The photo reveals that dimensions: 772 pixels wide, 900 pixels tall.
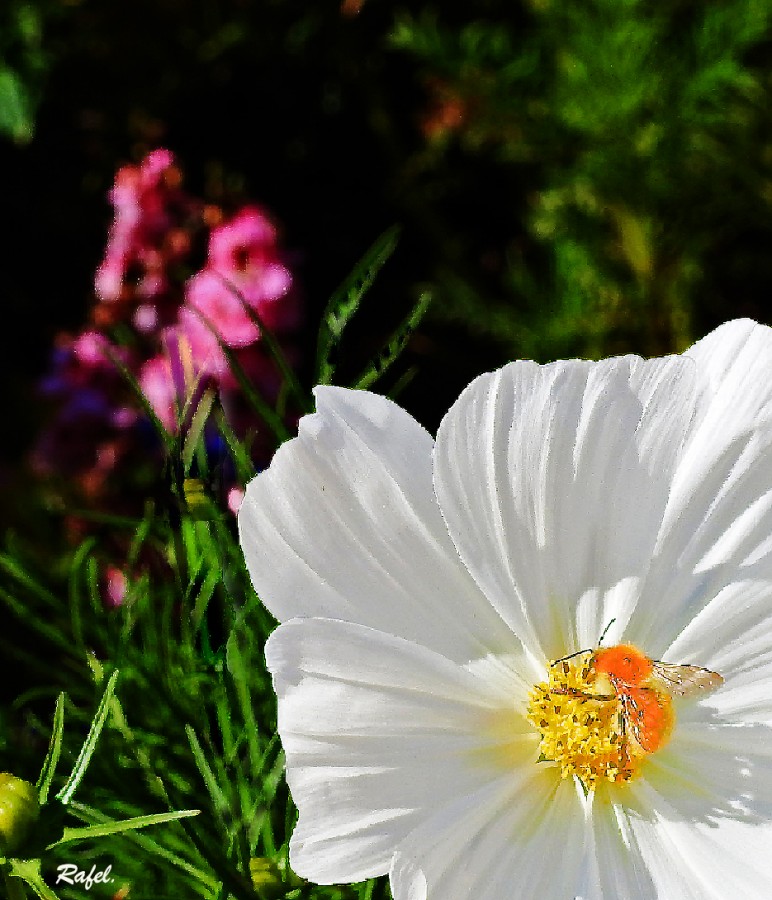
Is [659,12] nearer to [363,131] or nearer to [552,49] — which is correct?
[552,49]

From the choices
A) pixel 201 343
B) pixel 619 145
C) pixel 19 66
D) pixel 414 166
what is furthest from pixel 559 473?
pixel 414 166

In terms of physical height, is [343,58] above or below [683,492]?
above

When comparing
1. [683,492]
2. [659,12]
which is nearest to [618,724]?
[683,492]

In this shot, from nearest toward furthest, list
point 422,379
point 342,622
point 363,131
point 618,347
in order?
point 342,622, point 618,347, point 422,379, point 363,131

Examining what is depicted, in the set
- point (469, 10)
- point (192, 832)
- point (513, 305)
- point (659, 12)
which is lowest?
point (192, 832)

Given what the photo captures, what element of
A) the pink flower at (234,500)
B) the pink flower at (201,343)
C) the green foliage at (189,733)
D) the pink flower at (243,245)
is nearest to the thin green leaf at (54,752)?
the green foliage at (189,733)
